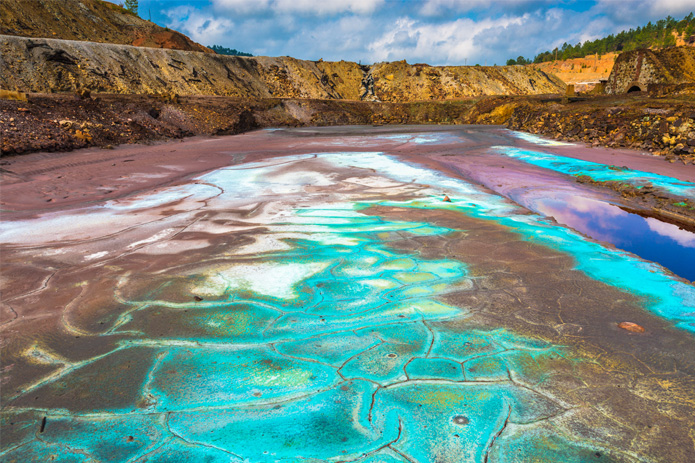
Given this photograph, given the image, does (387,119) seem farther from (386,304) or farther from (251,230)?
(386,304)

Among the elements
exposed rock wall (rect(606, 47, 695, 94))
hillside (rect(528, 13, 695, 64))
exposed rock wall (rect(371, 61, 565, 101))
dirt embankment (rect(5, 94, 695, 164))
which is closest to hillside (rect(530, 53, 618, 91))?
hillside (rect(528, 13, 695, 64))

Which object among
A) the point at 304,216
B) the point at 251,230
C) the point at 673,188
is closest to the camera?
the point at 251,230

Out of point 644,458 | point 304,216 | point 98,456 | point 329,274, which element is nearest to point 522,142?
point 304,216

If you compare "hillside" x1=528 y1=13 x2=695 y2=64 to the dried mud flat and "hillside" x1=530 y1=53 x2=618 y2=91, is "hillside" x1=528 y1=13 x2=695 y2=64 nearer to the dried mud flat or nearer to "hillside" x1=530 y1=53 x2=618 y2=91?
"hillside" x1=530 y1=53 x2=618 y2=91

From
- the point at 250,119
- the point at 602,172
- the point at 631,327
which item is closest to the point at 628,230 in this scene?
the point at 631,327

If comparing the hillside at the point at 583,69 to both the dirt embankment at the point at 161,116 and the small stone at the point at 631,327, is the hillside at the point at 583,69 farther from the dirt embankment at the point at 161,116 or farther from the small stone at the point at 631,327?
the small stone at the point at 631,327

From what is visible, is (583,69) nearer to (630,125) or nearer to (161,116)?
(630,125)
